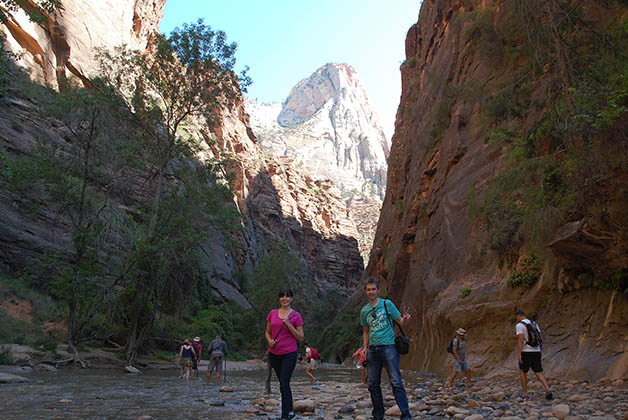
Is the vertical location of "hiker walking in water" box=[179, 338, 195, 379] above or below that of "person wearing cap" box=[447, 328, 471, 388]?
below

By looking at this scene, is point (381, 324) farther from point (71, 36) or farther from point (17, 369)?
point (71, 36)

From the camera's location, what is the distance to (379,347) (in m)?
5.19

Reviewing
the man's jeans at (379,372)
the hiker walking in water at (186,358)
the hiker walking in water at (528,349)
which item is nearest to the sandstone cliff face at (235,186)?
the hiker walking in water at (186,358)

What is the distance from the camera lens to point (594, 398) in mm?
6633

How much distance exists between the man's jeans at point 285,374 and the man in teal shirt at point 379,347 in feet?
3.10

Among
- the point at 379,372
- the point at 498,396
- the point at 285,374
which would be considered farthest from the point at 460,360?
the point at 285,374

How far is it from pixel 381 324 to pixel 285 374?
4.55ft

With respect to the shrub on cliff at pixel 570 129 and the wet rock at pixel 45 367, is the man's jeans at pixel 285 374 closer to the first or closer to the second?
the shrub on cliff at pixel 570 129

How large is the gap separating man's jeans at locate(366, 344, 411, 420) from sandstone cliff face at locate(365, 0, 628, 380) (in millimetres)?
5366

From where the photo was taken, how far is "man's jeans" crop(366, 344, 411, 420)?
16.4ft

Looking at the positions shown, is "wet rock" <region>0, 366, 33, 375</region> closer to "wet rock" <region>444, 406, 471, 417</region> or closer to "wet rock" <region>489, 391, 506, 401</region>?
"wet rock" <region>444, 406, 471, 417</region>

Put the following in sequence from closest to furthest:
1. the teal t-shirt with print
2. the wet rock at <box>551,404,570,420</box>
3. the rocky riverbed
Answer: the teal t-shirt with print
the wet rock at <box>551,404,570,420</box>
the rocky riverbed

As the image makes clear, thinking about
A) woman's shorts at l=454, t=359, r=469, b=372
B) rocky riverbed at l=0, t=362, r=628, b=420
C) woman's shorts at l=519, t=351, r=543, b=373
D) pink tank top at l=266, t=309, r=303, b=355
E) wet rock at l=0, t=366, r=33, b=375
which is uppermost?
pink tank top at l=266, t=309, r=303, b=355

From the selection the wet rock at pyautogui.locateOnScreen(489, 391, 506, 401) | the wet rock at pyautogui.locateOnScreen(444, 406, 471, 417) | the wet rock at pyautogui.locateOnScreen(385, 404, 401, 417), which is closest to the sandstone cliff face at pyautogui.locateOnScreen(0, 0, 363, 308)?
the wet rock at pyautogui.locateOnScreen(489, 391, 506, 401)
